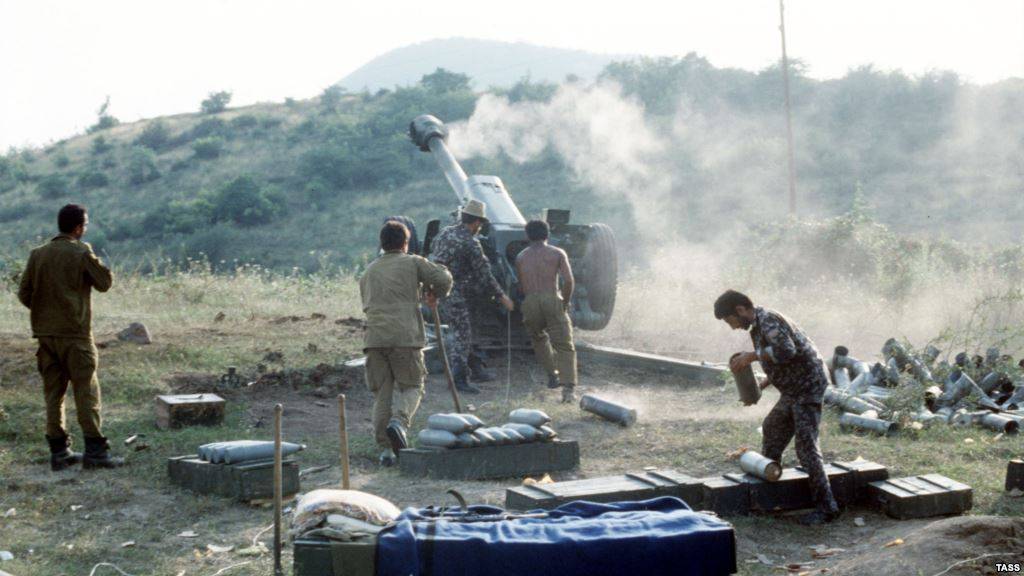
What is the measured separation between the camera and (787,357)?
22.9ft

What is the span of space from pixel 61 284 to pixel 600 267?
269 inches

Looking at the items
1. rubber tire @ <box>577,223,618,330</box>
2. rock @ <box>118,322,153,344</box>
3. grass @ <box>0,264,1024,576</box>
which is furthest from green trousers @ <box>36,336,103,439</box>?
rubber tire @ <box>577,223,618,330</box>

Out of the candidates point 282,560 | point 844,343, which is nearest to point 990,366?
point 844,343

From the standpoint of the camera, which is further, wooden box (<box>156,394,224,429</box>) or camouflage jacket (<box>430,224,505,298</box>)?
camouflage jacket (<box>430,224,505,298</box>)

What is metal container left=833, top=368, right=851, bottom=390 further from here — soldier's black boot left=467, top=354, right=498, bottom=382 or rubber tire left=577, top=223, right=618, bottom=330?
soldier's black boot left=467, top=354, right=498, bottom=382

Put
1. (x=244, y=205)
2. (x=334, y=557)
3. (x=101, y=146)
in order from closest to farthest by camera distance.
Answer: (x=334, y=557) < (x=244, y=205) < (x=101, y=146)

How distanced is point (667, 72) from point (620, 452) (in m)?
39.2

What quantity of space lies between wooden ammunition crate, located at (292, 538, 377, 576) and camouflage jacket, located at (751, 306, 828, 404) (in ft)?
9.82

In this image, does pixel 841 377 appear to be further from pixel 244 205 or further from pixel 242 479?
pixel 244 205

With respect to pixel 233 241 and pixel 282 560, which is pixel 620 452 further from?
pixel 233 241

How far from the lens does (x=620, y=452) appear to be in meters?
9.22

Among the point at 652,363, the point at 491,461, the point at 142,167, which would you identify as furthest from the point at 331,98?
the point at 491,461

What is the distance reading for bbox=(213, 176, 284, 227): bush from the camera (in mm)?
39750

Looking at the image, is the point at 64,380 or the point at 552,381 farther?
the point at 552,381
